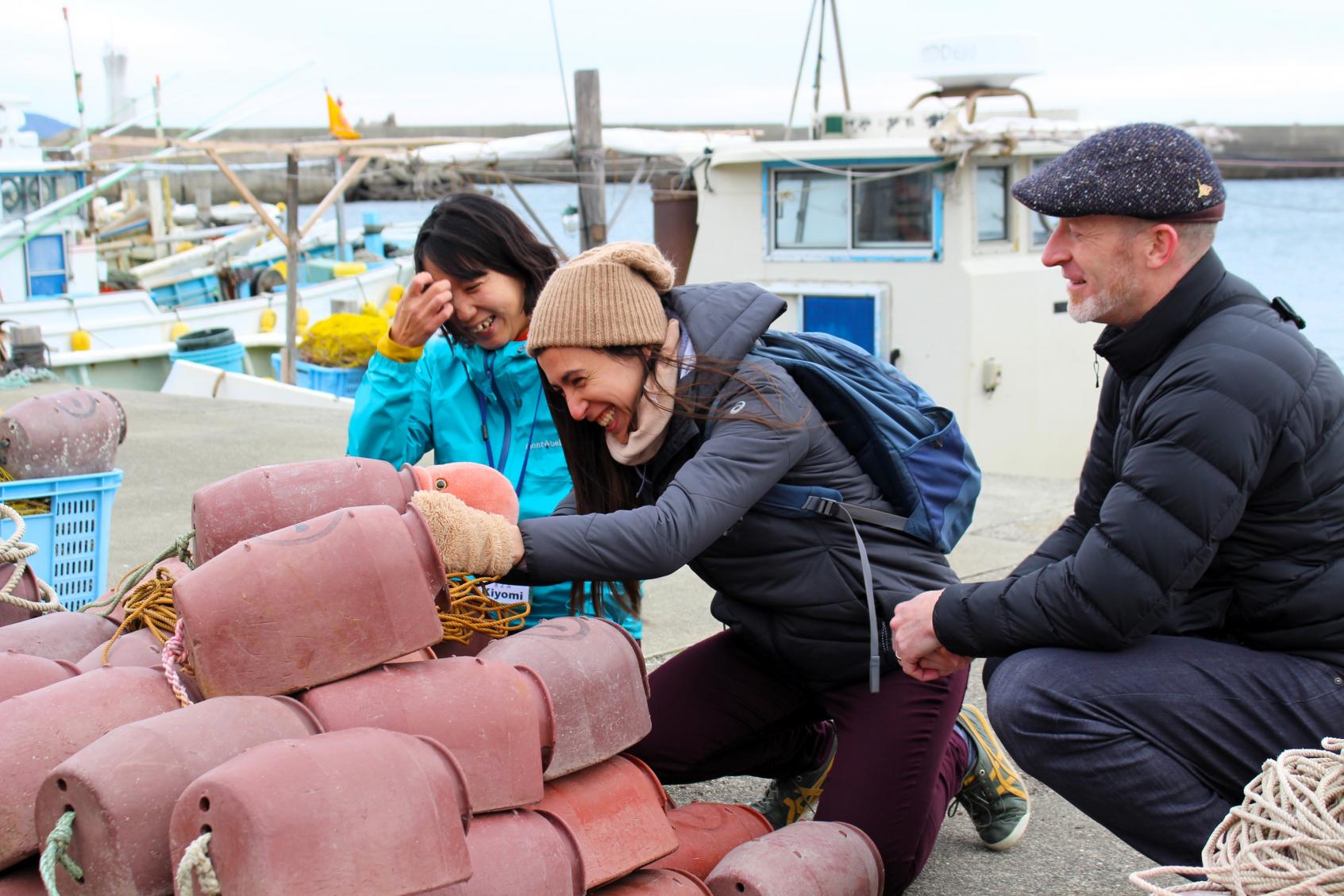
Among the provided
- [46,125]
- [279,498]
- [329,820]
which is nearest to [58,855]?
[329,820]

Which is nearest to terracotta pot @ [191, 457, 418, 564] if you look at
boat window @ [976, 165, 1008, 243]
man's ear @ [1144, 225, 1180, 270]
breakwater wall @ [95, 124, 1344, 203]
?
man's ear @ [1144, 225, 1180, 270]

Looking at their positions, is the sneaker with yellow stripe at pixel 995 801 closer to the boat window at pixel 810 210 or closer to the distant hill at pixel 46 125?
the boat window at pixel 810 210

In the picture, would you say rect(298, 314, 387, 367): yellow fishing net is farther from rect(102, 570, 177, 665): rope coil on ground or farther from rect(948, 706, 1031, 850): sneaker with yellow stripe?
rect(948, 706, 1031, 850): sneaker with yellow stripe

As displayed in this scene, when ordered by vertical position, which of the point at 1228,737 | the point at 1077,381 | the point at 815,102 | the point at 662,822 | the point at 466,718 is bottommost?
the point at 1077,381

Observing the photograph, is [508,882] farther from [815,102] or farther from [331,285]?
[331,285]

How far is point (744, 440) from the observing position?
2.65m

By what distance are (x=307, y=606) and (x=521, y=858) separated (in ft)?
1.76

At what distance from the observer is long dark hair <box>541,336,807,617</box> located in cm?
270

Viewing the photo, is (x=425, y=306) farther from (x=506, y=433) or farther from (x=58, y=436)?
(x=58, y=436)

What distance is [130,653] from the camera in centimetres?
248

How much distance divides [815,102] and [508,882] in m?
10.7

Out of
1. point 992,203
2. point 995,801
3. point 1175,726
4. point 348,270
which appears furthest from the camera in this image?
point 348,270

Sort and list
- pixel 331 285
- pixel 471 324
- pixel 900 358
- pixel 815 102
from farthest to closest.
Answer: pixel 331 285
pixel 815 102
pixel 900 358
pixel 471 324

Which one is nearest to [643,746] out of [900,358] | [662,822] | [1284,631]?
[662,822]
